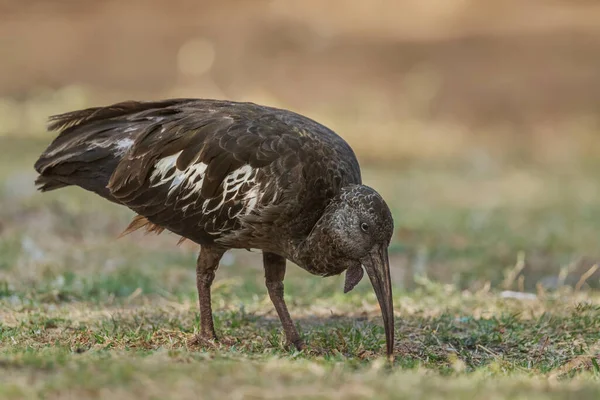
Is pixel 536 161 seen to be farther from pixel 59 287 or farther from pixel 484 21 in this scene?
pixel 59 287

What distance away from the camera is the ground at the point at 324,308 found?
423 centimetres

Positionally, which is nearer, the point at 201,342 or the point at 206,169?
the point at 201,342

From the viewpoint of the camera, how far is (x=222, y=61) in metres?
18.6

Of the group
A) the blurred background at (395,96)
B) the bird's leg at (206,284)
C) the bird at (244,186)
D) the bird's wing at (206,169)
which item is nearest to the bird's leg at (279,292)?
the bird at (244,186)

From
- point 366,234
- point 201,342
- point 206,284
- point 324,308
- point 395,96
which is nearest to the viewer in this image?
point 366,234

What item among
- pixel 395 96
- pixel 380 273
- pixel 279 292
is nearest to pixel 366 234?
pixel 380 273

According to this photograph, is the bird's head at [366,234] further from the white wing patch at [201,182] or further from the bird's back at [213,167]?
the white wing patch at [201,182]

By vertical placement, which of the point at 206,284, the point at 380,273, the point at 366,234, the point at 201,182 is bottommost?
the point at 206,284

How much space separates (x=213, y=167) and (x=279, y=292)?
0.89m

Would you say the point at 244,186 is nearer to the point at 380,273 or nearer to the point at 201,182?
the point at 201,182

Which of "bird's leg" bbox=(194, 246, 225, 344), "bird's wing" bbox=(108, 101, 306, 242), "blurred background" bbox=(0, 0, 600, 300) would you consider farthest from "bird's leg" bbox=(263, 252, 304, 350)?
"blurred background" bbox=(0, 0, 600, 300)

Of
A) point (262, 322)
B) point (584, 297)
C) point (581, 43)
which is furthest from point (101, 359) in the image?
point (581, 43)

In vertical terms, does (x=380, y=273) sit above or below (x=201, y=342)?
above

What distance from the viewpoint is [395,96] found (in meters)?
17.2
